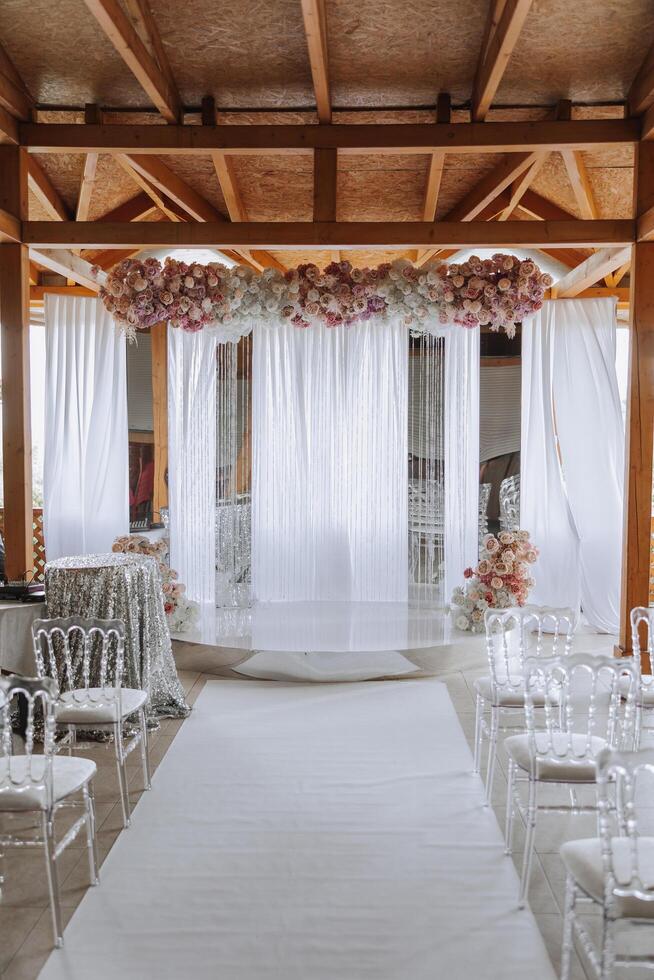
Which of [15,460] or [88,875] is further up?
[15,460]

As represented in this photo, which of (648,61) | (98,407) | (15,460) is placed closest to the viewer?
(648,61)

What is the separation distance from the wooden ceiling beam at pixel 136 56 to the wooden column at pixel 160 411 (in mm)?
2497

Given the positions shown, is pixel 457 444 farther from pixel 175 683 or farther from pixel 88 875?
pixel 88 875

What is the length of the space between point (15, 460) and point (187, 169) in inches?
97.5

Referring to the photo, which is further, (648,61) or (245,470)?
(245,470)

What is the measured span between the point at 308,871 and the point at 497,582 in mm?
3083

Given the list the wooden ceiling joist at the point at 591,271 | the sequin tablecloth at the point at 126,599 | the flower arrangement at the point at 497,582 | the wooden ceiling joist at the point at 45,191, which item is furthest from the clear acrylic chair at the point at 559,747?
the wooden ceiling joist at the point at 45,191

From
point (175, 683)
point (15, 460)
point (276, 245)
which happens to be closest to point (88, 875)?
point (175, 683)

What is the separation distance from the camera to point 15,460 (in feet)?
16.0

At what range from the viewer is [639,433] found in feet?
15.5

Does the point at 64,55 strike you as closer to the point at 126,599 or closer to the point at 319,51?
the point at 319,51

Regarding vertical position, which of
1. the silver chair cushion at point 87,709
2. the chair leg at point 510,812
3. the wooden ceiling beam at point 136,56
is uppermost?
the wooden ceiling beam at point 136,56

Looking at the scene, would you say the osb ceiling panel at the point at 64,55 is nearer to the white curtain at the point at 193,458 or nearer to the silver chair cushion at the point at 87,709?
the white curtain at the point at 193,458

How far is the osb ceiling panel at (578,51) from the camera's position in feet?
13.1
